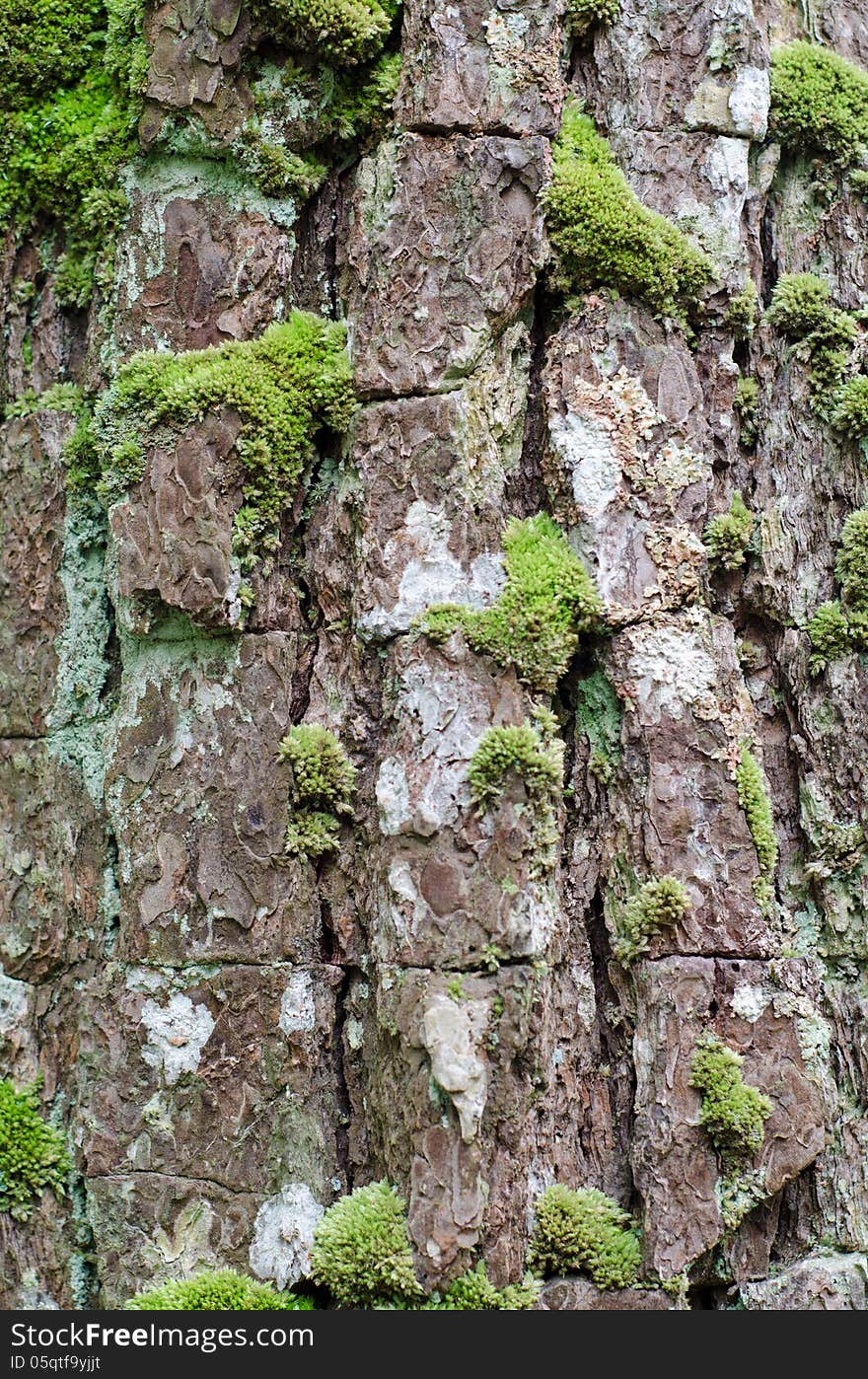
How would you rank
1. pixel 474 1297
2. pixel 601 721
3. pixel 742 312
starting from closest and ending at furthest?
pixel 474 1297, pixel 601 721, pixel 742 312

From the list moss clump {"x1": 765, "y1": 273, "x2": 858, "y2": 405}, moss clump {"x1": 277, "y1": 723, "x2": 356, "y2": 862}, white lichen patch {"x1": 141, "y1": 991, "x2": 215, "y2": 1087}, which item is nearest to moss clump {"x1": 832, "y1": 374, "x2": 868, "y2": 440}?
moss clump {"x1": 765, "y1": 273, "x2": 858, "y2": 405}

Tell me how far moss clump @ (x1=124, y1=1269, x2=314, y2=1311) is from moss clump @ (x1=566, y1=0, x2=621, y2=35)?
137 inches

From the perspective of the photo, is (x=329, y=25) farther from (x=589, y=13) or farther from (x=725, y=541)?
(x=725, y=541)

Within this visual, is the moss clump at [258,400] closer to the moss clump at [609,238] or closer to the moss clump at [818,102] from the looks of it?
the moss clump at [609,238]

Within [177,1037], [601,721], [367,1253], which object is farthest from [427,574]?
[367,1253]

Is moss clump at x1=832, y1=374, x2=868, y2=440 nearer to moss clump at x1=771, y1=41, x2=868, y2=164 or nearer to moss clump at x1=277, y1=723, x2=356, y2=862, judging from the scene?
moss clump at x1=771, y1=41, x2=868, y2=164

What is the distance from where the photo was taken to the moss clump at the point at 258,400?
3.05m

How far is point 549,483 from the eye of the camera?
3.08 metres

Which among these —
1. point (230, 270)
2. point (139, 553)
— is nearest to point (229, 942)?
point (139, 553)

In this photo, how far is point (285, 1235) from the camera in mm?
2877

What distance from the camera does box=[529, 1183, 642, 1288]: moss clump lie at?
280cm

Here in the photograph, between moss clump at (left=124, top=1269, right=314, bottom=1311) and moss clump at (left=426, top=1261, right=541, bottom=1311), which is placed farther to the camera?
moss clump at (left=124, top=1269, right=314, bottom=1311)

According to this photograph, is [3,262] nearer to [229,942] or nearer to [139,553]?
[139,553]

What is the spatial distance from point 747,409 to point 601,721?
3.40 ft
